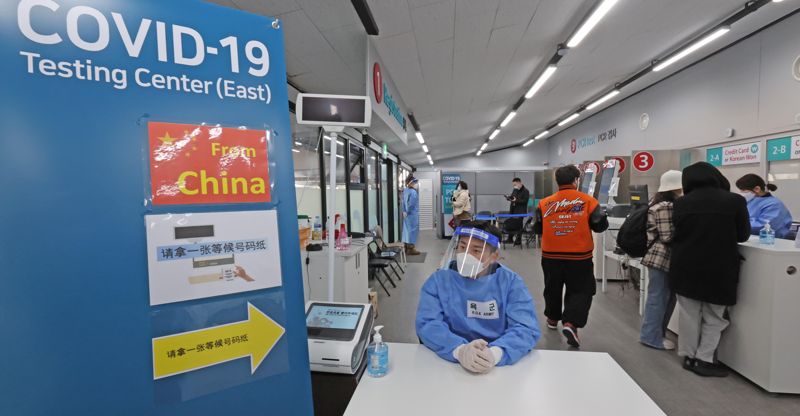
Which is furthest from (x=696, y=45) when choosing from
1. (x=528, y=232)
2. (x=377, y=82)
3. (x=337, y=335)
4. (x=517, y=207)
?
(x=337, y=335)

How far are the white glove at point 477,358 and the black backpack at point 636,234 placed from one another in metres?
2.51

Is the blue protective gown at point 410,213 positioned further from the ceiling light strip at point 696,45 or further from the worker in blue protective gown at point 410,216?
the ceiling light strip at point 696,45

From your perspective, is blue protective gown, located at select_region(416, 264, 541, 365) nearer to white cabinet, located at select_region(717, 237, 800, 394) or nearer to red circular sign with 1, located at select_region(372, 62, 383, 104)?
red circular sign with 1, located at select_region(372, 62, 383, 104)

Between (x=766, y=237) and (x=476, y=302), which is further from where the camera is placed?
(x=766, y=237)

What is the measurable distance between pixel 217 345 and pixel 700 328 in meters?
3.36

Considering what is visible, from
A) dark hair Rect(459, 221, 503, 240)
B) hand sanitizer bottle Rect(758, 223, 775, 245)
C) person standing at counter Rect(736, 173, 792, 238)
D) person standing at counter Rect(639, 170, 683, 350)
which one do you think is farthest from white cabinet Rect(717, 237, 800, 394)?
dark hair Rect(459, 221, 503, 240)

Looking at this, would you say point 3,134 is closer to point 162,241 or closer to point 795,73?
point 162,241

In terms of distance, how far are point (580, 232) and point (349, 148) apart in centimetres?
381

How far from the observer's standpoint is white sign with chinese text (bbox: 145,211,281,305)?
97 cm

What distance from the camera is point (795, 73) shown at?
13.6 feet

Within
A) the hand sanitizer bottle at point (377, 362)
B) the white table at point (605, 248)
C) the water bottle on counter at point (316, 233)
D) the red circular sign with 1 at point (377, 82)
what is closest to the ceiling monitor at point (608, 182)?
the white table at point (605, 248)

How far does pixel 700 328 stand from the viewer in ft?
8.94

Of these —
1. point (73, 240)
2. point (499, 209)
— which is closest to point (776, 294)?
point (73, 240)

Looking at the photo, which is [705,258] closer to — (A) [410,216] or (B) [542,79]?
(B) [542,79]
